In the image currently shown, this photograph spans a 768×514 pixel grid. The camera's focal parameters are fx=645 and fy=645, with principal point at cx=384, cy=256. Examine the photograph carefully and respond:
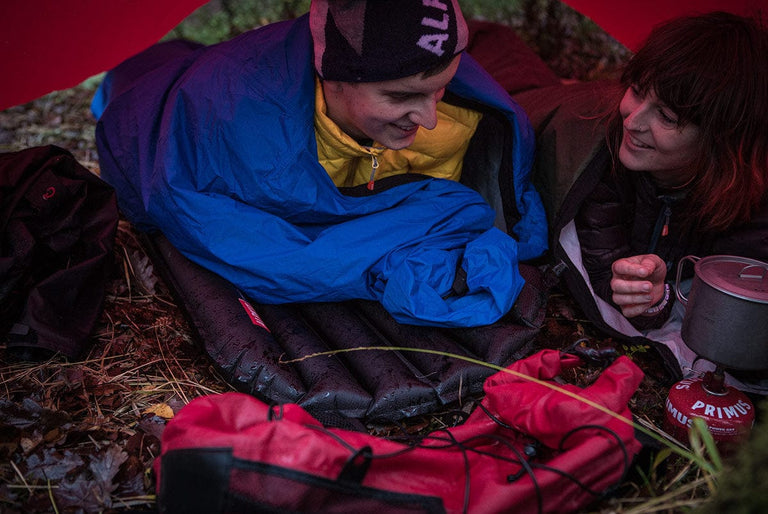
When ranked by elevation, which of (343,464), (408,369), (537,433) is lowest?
(408,369)

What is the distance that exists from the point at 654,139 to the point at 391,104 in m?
0.96

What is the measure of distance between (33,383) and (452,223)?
167 centimetres

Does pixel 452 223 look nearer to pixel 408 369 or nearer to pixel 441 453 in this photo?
pixel 408 369

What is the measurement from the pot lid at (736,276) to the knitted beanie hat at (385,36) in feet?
3.48

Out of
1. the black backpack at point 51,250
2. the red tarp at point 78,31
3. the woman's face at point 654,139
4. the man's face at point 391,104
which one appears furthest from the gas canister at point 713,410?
the black backpack at point 51,250

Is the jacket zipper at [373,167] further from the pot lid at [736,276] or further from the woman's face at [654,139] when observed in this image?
the pot lid at [736,276]

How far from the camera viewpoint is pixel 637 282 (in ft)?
8.02

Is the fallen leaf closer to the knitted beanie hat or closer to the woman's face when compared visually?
the knitted beanie hat

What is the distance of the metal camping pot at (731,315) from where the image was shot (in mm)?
1830

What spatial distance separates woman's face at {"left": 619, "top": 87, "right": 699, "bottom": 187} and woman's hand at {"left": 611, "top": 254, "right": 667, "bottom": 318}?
0.34m

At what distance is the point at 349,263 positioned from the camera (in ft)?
8.18

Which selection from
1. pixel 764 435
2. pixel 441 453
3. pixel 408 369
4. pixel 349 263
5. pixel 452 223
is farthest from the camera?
pixel 452 223

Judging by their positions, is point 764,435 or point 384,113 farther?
point 384,113

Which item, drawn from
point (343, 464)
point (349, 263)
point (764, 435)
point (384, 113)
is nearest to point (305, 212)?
point (349, 263)
